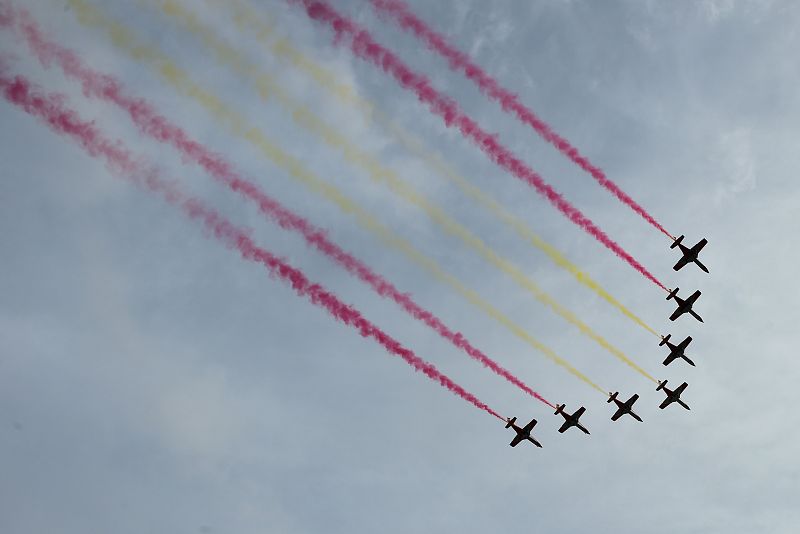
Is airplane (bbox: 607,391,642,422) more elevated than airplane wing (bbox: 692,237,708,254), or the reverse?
airplane wing (bbox: 692,237,708,254)

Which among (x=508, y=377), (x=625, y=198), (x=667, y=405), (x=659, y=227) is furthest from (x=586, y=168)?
(x=667, y=405)

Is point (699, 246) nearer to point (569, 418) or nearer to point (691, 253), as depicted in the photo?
point (691, 253)

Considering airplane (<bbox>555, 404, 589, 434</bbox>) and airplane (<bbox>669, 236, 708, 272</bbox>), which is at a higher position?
airplane (<bbox>669, 236, 708, 272</bbox>)

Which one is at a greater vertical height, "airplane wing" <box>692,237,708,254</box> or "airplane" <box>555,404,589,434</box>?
"airplane wing" <box>692,237,708,254</box>

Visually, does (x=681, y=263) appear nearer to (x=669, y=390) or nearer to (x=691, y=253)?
(x=691, y=253)

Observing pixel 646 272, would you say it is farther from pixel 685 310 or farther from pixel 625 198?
pixel 685 310

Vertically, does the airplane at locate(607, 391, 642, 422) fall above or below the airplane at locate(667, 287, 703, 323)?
below

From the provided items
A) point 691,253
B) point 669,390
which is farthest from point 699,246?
point 669,390

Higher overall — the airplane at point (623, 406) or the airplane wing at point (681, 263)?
the airplane wing at point (681, 263)

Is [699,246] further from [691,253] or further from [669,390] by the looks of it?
[669,390]

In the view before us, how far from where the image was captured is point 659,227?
159ft

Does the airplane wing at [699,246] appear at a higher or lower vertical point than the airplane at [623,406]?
higher

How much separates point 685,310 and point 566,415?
1280 centimetres

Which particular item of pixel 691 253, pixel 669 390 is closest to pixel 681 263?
pixel 691 253
